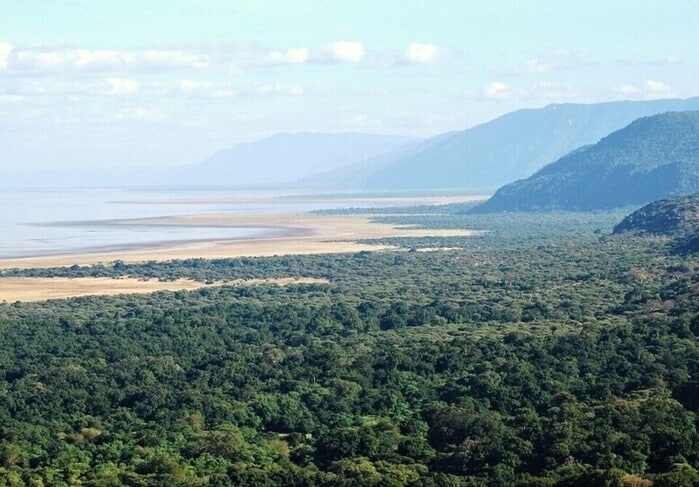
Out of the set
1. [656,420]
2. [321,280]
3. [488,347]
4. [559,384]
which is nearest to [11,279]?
[321,280]

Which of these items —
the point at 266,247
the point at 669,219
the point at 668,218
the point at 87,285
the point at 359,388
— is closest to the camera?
the point at 359,388

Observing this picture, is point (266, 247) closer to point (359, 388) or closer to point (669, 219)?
point (669, 219)

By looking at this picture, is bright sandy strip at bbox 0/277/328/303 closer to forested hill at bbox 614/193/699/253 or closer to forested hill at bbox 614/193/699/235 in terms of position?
forested hill at bbox 614/193/699/253

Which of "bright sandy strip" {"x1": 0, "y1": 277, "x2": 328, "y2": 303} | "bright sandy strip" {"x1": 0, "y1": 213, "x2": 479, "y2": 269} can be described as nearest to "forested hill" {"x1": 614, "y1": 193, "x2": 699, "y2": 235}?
"bright sandy strip" {"x1": 0, "y1": 213, "x2": 479, "y2": 269}

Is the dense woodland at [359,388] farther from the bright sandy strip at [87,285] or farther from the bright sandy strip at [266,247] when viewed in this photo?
the bright sandy strip at [266,247]

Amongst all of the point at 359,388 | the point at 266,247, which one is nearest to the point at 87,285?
the point at 266,247

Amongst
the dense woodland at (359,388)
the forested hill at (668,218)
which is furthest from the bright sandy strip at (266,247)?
the dense woodland at (359,388)
